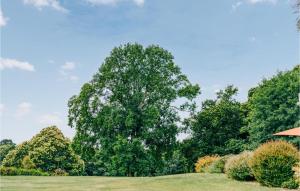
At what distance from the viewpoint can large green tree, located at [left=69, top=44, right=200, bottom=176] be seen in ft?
127

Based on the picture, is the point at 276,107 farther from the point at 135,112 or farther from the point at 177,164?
the point at 177,164

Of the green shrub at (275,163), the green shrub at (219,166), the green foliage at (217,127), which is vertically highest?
the green foliage at (217,127)

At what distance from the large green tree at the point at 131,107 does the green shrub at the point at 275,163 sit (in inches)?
782

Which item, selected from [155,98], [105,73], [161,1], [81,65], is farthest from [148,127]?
[161,1]

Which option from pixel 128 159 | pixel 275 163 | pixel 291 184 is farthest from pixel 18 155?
pixel 291 184

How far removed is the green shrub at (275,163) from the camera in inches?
704

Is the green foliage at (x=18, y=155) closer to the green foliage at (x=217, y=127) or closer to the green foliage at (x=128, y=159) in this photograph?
the green foliage at (x=128, y=159)

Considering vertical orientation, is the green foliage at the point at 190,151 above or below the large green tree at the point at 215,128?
below

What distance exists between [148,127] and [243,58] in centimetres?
1009

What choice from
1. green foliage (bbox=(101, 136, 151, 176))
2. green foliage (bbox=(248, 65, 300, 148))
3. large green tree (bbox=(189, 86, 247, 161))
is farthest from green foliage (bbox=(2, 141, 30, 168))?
green foliage (bbox=(248, 65, 300, 148))

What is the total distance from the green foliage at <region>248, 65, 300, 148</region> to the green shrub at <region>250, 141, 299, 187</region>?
14.7 meters

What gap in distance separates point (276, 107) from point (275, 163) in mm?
16553

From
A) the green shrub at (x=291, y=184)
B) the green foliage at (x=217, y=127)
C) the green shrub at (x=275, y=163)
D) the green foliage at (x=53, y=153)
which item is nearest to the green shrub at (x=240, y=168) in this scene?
the green shrub at (x=275, y=163)

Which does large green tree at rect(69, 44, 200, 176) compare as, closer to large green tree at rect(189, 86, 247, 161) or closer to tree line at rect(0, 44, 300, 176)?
tree line at rect(0, 44, 300, 176)
